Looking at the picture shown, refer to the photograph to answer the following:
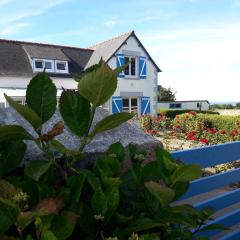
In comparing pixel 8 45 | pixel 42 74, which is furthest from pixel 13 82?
pixel 42 74

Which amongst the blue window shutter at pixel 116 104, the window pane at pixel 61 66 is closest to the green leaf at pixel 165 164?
the blue window shutter at pixel 116 104

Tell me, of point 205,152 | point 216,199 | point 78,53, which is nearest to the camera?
point 205,152

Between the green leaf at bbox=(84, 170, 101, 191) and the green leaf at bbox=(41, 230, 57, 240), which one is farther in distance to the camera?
the green leaf at bbox=(84, 170, 101, 191)

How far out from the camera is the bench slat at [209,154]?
218 centimetres

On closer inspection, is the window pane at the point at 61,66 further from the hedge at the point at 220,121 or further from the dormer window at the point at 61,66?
the hedge at the point at 220,121

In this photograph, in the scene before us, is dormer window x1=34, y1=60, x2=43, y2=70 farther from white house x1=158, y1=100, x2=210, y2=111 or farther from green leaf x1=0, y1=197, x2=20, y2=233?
green leaf x1=0, y1=197, x2=20, y2=233

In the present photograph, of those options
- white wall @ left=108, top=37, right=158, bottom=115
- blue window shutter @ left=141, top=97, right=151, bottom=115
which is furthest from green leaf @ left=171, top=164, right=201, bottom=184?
blue window shutter @ left=141, top=97, right=151, bottom=115

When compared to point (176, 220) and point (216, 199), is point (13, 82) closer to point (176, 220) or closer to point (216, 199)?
point (216, 199)

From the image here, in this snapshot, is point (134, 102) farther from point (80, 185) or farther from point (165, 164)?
point (80, 185)

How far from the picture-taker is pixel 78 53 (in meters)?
28.3

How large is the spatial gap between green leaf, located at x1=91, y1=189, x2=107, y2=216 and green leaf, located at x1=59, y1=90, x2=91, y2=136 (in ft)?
0.52

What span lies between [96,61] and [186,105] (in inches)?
1057

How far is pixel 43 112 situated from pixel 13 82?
78.3 ft

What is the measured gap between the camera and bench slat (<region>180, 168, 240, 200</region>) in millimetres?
2388
